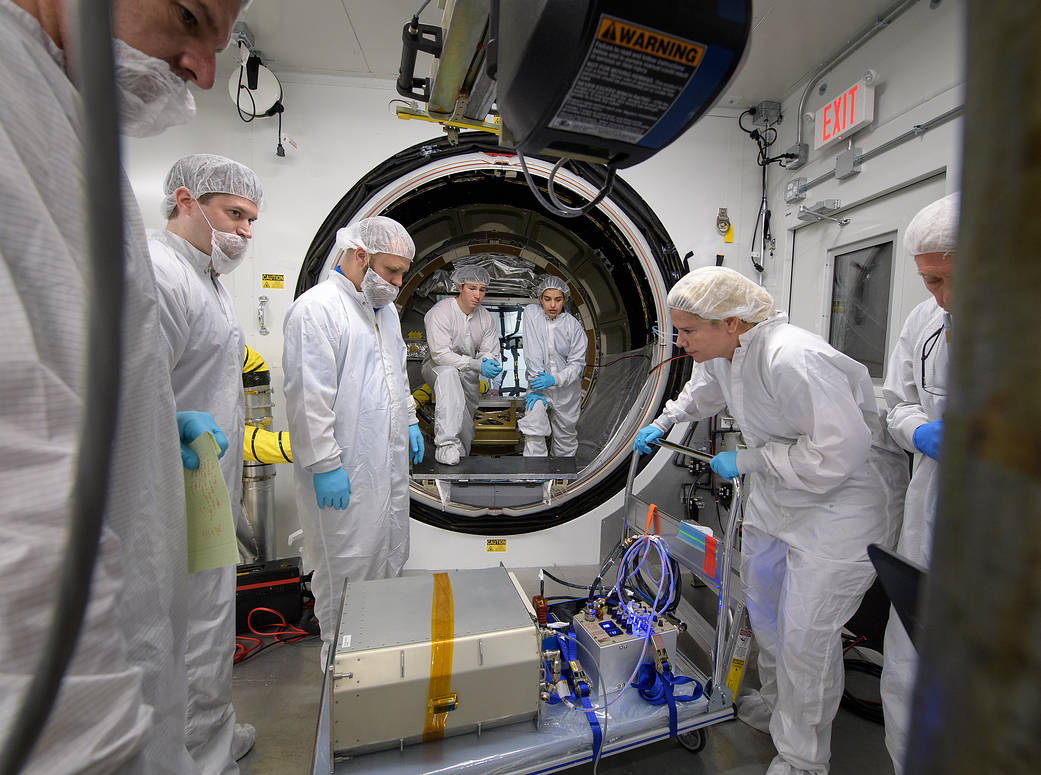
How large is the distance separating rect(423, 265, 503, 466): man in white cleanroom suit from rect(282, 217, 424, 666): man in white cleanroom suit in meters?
1.25

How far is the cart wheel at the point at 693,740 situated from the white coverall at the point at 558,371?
91.8 inches

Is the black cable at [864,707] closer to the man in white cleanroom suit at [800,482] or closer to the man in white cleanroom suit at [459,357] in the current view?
the man in white cleanroom suit at [800,482]

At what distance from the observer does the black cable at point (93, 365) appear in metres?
0.23

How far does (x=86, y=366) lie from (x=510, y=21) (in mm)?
633

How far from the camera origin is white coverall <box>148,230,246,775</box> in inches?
45.9

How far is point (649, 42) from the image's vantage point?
54 cm

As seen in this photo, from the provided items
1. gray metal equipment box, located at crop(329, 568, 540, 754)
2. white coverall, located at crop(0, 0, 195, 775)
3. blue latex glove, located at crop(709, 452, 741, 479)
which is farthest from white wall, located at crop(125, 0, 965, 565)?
white coverall, located at crop(0, 0, 195, 775)

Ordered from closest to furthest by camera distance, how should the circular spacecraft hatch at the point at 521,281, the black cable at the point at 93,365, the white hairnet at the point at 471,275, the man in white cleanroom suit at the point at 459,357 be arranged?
the black cable at the point at 93,365 → the circular spacecraft hatch at the point at 521,281 → the man in white cleanroom suit at the point at 459,357 → the white hairnet at the point at 471,275

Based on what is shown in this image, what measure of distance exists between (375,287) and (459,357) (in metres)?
1.76

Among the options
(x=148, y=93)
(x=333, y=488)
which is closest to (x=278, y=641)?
(x=333, y=488)

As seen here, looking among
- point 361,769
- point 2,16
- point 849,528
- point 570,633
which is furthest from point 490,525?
point 2,16

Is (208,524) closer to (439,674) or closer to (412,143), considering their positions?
(439,674)

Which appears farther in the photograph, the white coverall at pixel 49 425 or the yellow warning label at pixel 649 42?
the yellow warning label at pixel 649 42

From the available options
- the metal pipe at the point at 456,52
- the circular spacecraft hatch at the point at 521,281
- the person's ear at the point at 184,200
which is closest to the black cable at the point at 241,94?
the circular spacecraft hatch at the point at 521,281
